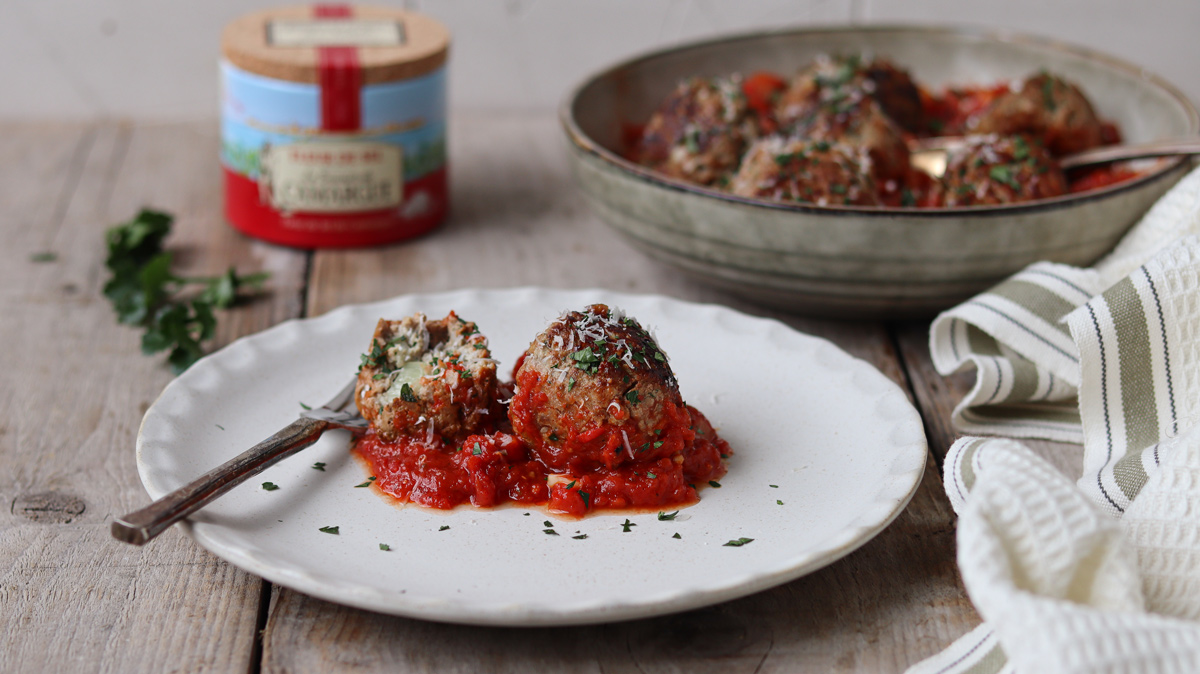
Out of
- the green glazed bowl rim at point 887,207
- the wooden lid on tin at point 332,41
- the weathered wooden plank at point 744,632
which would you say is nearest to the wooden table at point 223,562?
the weathered wooden plank at point 744,632

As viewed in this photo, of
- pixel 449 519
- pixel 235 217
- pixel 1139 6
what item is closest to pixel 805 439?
pixel 449 519

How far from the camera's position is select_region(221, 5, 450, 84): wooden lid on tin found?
3293 millimetres

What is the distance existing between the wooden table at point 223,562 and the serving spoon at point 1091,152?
72 cm

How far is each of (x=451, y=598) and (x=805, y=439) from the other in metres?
0.88

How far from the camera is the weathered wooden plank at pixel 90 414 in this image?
6.07 ft

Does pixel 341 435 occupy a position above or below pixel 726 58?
below

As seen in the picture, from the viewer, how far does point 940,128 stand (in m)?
3.75

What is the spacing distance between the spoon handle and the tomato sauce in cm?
167

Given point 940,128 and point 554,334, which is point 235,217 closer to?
point 554,334

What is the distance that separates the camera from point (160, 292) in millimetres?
3158

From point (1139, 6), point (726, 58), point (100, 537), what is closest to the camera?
point (100, 537)

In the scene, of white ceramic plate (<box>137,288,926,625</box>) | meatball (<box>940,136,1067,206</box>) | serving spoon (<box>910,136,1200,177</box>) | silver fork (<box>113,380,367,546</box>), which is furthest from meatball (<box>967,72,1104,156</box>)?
silver fork (<box>113,380,367,546</box>)

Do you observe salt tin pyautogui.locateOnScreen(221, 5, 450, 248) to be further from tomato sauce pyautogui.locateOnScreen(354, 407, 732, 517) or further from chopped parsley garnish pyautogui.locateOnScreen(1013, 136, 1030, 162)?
chopped parsley garnish pyautogui.locateOnScreen(1013, 136, 1030, 162)

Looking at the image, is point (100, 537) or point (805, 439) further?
point (805, 439)
